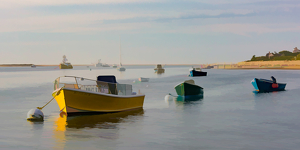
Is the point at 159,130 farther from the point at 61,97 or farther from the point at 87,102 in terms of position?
the point at 61,97

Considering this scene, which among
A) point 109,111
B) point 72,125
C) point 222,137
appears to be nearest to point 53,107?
point 109,111

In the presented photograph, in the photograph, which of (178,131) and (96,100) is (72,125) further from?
(178,131)

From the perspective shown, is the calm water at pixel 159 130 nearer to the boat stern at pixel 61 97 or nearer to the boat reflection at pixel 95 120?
the boat reflection at pixel 95 120

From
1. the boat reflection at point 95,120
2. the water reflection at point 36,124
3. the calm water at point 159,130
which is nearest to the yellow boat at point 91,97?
the boat reflection at point 95,120

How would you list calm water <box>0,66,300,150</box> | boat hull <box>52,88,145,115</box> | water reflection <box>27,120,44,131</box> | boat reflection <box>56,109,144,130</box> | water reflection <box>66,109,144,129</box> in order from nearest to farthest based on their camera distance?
calm water <box>0,66,300,150</box> < water reflection <box>27,120,44,131</box> < boat reflection <box>56,109,144,130</box> < water reflection <box>66,109,144,129</box> < boat hull <box>52,88,145,115</box>

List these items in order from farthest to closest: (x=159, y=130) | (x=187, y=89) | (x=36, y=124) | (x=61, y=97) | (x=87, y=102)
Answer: (x=187, y=89) < (x=87, y=102) < (x=61, y=97) < (x=36, y=124) < (x=159, y=130)

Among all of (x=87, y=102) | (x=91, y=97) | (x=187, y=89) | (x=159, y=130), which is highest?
(x=91, y=97)

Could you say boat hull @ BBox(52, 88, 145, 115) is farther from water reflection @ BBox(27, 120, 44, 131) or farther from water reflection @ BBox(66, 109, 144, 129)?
water reflection @ BBox(27, 120, 44, 131)

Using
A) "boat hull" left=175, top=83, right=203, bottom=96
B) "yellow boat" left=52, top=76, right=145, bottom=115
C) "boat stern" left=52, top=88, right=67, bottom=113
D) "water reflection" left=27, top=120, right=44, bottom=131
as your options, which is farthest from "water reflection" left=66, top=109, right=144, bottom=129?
"boat hull" left=175, top=83, right=203, bottom=96

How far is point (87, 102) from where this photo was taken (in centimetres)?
1944

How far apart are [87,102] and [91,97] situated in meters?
0.48

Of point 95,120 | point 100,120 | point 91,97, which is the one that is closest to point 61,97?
point 91,97

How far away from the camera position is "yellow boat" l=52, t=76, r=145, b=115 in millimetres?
18797

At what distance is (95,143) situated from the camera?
516 inches
